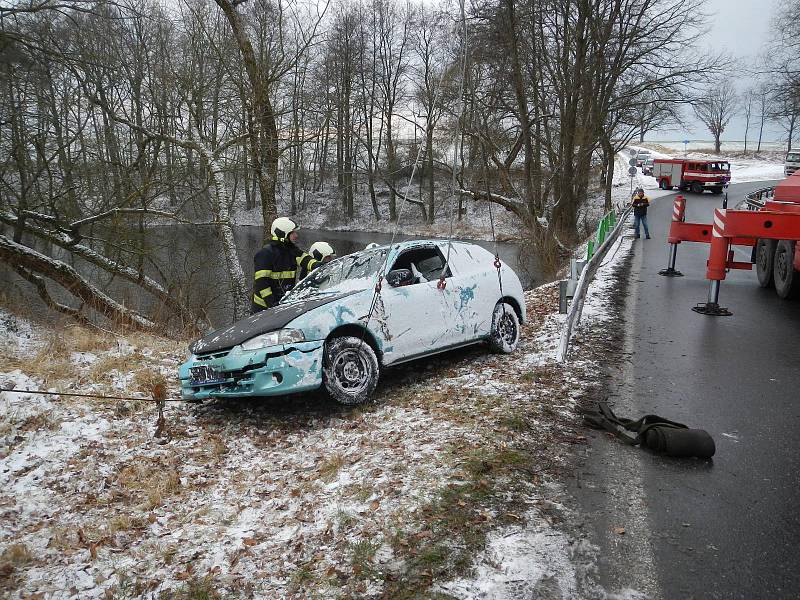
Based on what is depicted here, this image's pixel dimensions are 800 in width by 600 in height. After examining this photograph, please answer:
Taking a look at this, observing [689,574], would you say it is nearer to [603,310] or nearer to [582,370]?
[582,370]

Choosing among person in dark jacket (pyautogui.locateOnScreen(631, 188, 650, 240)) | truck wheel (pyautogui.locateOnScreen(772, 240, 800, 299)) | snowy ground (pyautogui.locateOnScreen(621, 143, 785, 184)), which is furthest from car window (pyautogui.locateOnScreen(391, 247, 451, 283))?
snowy ground (pyautogui.locateOnScreen(621, 143, 785, 184))

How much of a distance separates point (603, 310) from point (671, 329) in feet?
5.29

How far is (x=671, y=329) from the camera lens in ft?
30.3

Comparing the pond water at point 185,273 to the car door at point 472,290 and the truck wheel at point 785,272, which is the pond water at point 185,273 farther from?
the truck wheel at point 785,272

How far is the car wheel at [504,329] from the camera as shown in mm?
8328

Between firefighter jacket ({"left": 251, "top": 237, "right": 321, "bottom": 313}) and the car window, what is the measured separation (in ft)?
5.31

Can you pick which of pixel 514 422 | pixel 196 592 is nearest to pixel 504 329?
pixel 514 422

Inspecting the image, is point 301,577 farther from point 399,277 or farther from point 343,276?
point 343,276

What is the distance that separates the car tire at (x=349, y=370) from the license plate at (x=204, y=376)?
1039 mm

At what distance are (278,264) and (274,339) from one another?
2649mm

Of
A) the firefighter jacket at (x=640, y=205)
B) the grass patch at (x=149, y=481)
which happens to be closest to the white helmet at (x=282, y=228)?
the grass patch at (x=149, y=481)

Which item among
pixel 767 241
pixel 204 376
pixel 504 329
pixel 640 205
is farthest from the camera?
pixel 640 205

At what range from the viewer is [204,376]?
6.34m

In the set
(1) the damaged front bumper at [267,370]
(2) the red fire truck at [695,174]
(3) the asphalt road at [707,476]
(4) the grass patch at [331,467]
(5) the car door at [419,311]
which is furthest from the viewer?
(2) the red fire truck at [695,174]
